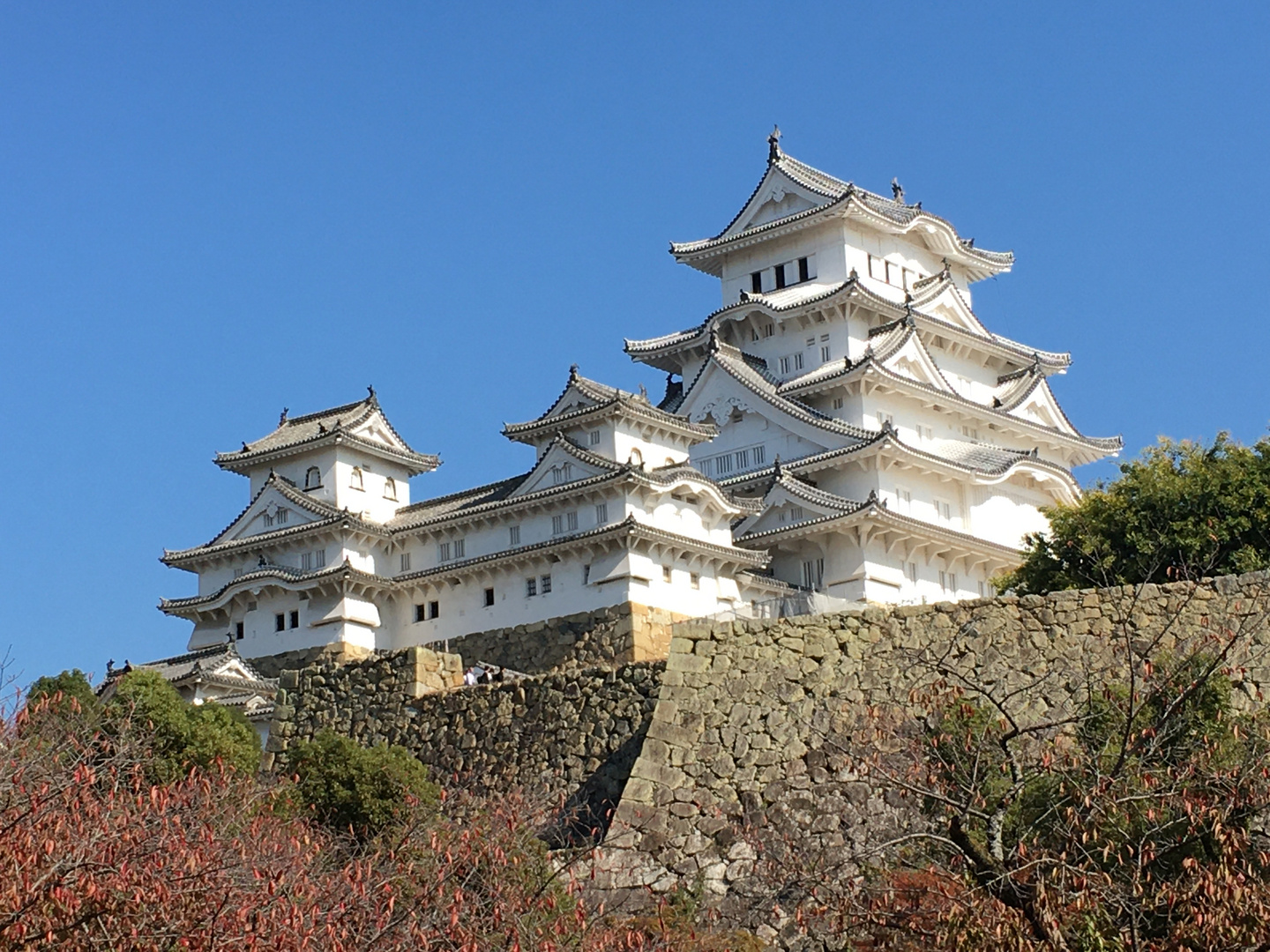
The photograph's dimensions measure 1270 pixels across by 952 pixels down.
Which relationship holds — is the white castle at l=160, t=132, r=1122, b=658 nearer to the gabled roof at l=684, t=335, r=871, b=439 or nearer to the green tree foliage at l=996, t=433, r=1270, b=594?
the gabled roof at l=684, t=335, r=871, b=439

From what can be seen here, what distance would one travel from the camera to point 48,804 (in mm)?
17234

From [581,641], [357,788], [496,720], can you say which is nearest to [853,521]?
[581,641]

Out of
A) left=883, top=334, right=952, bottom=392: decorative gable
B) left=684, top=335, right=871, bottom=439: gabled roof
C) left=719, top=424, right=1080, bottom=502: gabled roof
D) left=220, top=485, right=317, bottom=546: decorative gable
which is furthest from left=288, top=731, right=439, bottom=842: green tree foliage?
left=883, top=334, right=952, bottom=392: decorative gable

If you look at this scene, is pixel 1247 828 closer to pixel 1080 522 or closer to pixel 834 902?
pixel 834 902

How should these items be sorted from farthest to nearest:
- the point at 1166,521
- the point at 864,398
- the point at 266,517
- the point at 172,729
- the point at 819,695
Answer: the point at 864,398
the point at 266,517
the point at 1166,521
the point at 172,729
the point at 819,695

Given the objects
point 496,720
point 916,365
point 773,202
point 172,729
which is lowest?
point 172,729

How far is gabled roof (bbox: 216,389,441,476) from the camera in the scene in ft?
160

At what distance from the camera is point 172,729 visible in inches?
1134

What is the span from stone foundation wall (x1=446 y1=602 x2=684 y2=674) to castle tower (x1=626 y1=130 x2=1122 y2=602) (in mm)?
5519

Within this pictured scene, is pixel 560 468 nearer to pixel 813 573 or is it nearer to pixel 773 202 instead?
pixel 813 573

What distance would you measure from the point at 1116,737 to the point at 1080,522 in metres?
17.8

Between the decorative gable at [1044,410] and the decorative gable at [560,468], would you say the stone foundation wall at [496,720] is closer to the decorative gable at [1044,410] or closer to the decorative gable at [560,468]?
the decorative gable at [560,468]

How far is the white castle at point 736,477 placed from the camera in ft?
145

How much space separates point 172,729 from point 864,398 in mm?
26055
